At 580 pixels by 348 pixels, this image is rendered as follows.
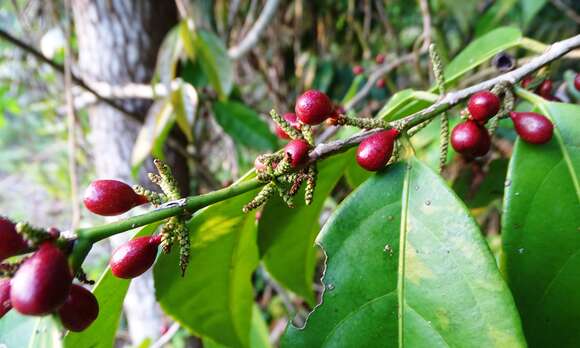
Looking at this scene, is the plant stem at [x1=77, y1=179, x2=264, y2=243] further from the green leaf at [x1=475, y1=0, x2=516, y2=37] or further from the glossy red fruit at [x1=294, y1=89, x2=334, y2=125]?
the green leaf at [x1=475, y1=0, x2=516, y2=37]

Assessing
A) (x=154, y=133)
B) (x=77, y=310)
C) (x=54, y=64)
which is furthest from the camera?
(x=54, y=64)

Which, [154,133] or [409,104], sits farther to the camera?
[154,133]

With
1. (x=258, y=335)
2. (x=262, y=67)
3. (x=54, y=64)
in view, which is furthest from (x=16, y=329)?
(x=262, y=67)

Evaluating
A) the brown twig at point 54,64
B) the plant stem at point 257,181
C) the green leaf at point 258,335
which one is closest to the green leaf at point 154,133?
the brown twig at point 54,64

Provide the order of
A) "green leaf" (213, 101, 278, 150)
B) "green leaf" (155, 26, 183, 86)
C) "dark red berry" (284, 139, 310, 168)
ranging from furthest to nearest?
1. "green leaf" (213, 101, 278, 150)
2. "green leaf" (155, 26, 183, 86)
3. "dark red berry" (284, 139, 310, 168)

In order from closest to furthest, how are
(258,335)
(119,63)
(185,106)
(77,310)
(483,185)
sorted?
(77,310)
(483,185)
(258,335)
(185,106)
(119,63)

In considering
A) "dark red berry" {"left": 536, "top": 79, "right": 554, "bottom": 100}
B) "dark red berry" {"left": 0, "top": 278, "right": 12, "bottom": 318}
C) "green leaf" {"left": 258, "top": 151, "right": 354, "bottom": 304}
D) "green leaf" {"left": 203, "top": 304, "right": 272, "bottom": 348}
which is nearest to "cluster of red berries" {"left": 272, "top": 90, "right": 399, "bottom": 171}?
"green leaf" {"left": 258, "top": 151, "right": 354, "bottom": 304}

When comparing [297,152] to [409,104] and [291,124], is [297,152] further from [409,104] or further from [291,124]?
[409,104]

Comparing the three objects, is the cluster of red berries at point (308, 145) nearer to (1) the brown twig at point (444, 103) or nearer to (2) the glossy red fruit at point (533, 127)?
(1) the brown twig at point (444, 103)
